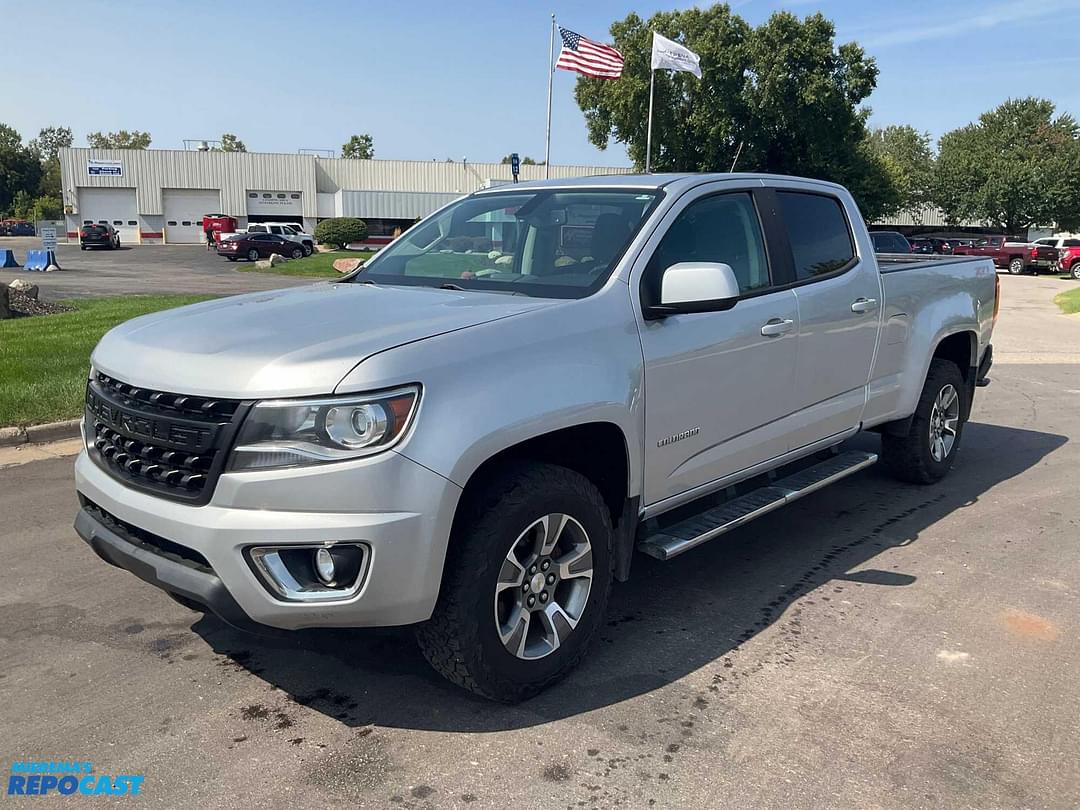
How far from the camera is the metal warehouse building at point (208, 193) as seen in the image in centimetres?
6228

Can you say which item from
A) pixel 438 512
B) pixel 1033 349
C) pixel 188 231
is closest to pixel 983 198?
pixel 1033 349

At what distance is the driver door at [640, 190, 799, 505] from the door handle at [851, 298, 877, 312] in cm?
69

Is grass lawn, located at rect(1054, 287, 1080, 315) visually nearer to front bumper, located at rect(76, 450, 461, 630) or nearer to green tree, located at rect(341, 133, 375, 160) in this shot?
front bumper, located at rect(76, 450, 461, 630)

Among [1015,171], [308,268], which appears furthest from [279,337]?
[1015,171]

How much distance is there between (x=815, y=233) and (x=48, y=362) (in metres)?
7.63

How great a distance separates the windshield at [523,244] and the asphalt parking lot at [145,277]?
44.7 ft

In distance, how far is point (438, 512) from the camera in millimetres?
2836

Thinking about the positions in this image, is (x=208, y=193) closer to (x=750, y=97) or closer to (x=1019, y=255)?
(x=750, y=97)

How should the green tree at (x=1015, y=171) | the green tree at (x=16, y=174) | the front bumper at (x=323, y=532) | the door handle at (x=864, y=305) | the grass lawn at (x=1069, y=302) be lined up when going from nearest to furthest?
the front bumper at (x=323, y=532), the door handle at (x=864, y=305), the grass lawn at (x=1069, y=302), the green tree at (x=1015, y=171), the green tree at (x=16, y=174)

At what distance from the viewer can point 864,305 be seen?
505 centimetres

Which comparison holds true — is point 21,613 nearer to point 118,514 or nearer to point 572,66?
point 118,514

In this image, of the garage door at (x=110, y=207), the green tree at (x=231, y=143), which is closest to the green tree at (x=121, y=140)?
the green tree at (x=231, y=143)

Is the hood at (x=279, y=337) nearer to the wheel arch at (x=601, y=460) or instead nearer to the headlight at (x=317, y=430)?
the headlight at (x=317, y=430)

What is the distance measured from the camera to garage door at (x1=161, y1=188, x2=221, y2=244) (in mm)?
64625
